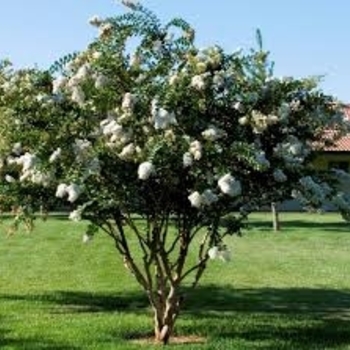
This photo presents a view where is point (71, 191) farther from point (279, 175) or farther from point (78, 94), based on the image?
point (279, 175)

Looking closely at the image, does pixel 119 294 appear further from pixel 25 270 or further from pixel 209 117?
pixel 209 117

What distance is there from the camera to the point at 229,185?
28.2 feet

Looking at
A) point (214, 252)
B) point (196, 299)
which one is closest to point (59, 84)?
point (214, 252)

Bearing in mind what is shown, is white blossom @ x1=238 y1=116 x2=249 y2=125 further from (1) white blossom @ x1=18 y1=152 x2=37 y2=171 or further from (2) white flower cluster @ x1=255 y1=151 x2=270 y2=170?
(1) white blossom @ x1=18 y1=152 x2=37 y2=171

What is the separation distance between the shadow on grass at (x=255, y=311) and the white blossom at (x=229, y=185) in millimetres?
1953

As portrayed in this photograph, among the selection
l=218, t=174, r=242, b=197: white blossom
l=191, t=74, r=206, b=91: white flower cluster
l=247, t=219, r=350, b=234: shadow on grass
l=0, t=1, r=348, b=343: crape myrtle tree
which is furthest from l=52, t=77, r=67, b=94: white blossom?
l=247, t=219, r=350, b=234: shadow on grass

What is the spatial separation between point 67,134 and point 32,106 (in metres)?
0.65

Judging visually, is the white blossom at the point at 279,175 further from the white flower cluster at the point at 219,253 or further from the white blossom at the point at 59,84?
the white blossom at the point at 59,84

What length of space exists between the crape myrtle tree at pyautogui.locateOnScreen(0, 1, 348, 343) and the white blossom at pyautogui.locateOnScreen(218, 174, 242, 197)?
0.01 m

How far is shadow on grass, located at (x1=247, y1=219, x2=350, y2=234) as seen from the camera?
3147 cm

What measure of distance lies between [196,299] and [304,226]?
19979mm

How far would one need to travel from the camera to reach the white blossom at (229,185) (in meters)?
8.60

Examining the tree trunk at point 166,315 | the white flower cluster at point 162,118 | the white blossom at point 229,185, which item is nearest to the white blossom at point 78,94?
the white flower cluster at point 162,118

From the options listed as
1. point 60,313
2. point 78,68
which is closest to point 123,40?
point 78,68
